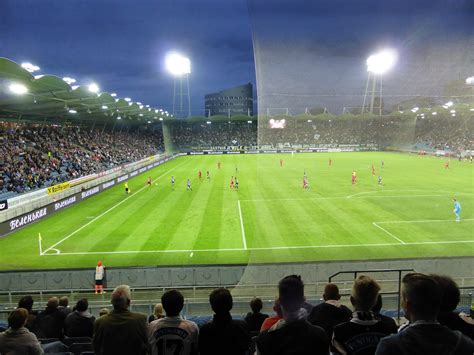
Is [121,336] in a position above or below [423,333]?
below

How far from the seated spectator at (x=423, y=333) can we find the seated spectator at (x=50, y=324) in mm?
6181

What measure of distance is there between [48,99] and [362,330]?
134 feet

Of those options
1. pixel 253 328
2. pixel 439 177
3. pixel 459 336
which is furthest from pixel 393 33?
pixel 439 177

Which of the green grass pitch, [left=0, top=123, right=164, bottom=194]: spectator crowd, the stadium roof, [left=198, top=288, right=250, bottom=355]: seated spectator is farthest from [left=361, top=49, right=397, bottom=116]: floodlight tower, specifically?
[left=0, top=123, right=164, bottom=194]: spectator crowd

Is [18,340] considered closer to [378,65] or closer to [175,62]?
[378,65]

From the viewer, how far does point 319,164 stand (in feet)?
173

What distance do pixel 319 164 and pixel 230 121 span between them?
51.1 meters

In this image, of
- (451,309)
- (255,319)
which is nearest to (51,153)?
(255,319)

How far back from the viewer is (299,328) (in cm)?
290

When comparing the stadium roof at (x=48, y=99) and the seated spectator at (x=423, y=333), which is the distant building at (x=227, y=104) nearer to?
the stadium roof at (x=48, y=99)

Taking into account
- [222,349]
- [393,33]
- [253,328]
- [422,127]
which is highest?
[393,33]

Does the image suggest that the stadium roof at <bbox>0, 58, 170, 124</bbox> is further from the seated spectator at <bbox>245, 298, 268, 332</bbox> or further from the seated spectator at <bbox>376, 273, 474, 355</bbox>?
the seated spectator at <bbox>376, 273, 474, 355</bbox>

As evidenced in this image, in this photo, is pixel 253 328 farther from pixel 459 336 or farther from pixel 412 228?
pixel 412 228

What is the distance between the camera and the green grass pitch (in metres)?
19.1
